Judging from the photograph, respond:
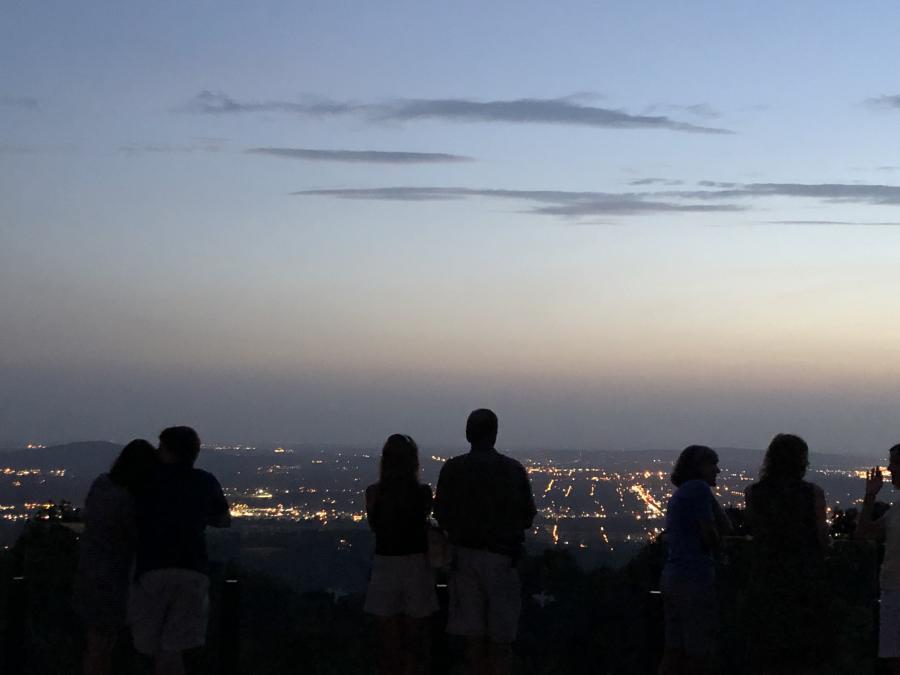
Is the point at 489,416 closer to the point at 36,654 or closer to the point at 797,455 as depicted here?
the point at 797,455

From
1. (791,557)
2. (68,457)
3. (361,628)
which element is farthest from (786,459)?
(68,457)

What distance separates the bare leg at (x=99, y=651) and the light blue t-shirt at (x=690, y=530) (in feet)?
12.5

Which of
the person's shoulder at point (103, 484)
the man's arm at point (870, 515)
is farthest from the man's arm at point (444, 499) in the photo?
the man's arm at point (870, 515)

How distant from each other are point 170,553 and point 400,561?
153 cm

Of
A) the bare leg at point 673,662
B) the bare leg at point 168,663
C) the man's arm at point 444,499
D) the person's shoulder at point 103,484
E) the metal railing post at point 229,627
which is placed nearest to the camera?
the bare leg at point 168,663

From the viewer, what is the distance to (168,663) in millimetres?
7793

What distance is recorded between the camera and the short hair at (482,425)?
317 inches

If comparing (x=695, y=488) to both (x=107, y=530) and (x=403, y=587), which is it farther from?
(x=107, y=530)

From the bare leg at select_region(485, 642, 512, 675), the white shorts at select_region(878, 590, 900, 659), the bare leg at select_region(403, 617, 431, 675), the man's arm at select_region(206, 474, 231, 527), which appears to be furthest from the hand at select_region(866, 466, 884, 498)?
the man's arm at select_region(206, 474, 231, 527)

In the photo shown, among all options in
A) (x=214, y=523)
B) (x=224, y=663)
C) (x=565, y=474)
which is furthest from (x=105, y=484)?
(x=565, y=474)

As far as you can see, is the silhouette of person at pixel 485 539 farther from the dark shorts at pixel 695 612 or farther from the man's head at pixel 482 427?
the dark shorts at pixel 695 612

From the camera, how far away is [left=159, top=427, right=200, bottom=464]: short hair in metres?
7.74

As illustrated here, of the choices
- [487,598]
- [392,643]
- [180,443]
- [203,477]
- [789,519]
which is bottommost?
[392,643]

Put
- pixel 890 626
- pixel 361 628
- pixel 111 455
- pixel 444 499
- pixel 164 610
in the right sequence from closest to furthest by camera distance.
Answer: pixel 890 626 < pixel 164 610 < pixel 444 499 < pixel 361 628 < pixel 111 455
